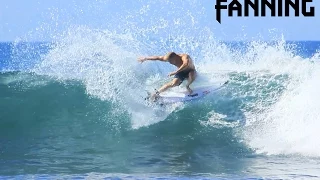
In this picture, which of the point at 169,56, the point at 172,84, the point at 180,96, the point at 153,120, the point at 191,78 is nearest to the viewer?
the point at 169,56

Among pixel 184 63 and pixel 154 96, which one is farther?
pixel 154 96

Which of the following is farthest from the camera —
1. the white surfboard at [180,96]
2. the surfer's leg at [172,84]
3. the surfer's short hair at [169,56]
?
the white surfboard at [180,96]

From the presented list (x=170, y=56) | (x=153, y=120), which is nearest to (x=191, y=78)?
(x=170, y=56)

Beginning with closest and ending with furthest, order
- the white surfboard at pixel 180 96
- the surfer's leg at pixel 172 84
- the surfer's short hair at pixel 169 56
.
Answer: the surfer's short hair at pixel 169 56, the surfer's leg at pixel 172 84, the white surfboard at pixel 180 96

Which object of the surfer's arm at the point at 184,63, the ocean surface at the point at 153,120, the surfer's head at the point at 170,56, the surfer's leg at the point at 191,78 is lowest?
the ocean surface at the point at 153,120

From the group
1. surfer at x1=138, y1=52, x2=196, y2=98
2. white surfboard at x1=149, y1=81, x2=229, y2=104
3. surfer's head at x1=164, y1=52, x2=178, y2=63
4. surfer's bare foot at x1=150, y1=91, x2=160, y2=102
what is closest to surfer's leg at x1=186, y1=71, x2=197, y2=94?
surfer at x1=138, y1=52, x2=196, y2=98

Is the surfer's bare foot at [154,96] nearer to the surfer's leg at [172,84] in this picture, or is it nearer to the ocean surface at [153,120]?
the surfer's leg at [172,84]

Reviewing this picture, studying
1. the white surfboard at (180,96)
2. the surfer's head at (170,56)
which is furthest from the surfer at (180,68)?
the white surfboard at (180,96)

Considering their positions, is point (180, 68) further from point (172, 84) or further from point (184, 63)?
point (172, 84)

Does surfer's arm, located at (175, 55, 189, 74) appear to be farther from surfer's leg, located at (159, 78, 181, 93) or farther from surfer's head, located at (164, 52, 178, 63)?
surfer's leg, located at (159, 78, 181, 93)

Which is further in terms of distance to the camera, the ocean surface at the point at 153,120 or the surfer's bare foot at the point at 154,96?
the surfer's bare foot at the point at 154,96

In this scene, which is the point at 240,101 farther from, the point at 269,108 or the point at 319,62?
the point at 319,62

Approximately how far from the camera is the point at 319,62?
565 inches

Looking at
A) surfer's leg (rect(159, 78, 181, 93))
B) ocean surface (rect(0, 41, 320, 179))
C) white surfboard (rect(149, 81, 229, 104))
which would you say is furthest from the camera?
white surfboard (rect(149, 81, 229, 104))
